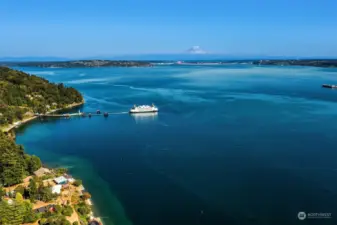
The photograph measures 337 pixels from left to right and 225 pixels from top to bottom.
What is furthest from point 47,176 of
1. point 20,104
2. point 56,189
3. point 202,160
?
point 20,104

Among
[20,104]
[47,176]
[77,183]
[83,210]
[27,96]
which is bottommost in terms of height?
[77,183]

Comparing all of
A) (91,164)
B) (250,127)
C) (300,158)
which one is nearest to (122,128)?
(91,164)

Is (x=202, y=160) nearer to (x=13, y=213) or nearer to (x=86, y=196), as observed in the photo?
(x=86, y=196)

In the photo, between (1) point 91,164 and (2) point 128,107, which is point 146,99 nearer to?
(2) point 128,107

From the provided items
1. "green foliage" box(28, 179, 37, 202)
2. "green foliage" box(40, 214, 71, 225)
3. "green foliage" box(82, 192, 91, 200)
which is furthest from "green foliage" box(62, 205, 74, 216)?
"green foliage" box(28, 179, 37, 202)

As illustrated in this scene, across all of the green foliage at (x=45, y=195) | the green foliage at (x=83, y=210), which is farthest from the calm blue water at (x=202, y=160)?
the green foliage at (x=45, y=195)

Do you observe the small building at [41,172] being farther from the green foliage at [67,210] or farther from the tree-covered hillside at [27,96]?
the tree-covered hillside at [27,96]

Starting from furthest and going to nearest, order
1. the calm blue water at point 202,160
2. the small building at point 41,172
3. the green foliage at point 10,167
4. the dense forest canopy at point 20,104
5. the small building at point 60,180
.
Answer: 1. the small building at point 41,172
2. the dense forest canopy at point 20,104
3. the small building at point 60,180
4. the green foliage at point 10,167
5. the calm blue water at point 202,160

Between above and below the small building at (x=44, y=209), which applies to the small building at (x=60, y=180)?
above

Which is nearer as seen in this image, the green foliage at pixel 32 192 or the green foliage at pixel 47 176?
the green foliage at pixel 32 192
